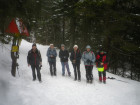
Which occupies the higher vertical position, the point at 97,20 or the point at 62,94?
the point at 97,20

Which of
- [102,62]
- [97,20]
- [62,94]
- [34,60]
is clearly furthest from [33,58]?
[97,20]

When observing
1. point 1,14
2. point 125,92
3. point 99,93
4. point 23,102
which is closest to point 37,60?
point 23,102

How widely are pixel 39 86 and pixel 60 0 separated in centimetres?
1170

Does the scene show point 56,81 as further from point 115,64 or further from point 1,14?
point 115,64

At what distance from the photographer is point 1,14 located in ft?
11.7

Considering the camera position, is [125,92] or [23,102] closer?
[23,102]

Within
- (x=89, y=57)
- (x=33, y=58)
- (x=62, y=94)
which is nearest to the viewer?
(x=62, y=94)

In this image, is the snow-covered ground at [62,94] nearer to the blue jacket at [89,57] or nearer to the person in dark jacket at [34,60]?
the person in dark jacket at [34,60]

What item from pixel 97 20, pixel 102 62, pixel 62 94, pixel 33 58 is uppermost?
pixel 97 20

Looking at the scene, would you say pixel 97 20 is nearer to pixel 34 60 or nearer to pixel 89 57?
pixel 89 57

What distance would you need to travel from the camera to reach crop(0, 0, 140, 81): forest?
13.9ft

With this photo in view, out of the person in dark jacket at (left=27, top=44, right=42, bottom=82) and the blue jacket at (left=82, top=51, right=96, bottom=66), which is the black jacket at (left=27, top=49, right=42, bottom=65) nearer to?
the person in dark jacket at (left=27, top=44, right=42, bottom=82)

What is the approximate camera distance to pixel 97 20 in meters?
12.4

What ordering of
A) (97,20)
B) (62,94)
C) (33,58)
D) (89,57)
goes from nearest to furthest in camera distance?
(62,94) → (33,58) → (89,57) → (97,20)
